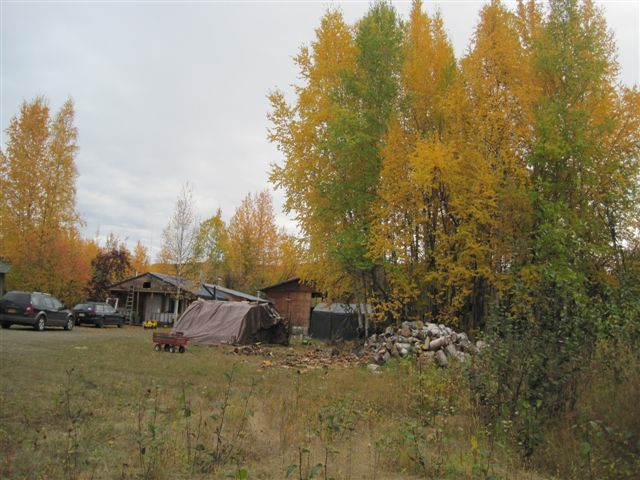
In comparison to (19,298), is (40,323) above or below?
below

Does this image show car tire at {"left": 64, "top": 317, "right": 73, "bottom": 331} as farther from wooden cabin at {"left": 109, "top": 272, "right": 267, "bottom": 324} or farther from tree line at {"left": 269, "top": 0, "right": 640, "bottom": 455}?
tree line at {"left": 269, "top": 0, "right": 640, "bottom": 455}

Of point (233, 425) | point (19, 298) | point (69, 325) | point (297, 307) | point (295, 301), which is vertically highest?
point (295, 301)

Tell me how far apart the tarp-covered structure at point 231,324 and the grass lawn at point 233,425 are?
793cm

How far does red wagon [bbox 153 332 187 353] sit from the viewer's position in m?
15.3

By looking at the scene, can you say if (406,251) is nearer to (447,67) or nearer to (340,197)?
(340,197)

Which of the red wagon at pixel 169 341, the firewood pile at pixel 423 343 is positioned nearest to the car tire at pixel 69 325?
the red wagon at pixel 169 341

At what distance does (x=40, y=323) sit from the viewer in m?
20.9

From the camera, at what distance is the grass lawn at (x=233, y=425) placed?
436 centimetres

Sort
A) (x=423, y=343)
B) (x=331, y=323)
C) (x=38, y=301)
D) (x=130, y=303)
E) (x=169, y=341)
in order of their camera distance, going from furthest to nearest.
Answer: (x=130, y=303) < (x=331, y=323) < (x=38, y=301) < (x=169, y=341) < (x=423, y=343)

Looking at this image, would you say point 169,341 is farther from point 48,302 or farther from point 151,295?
point 151,295

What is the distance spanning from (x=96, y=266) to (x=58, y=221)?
32.4ft

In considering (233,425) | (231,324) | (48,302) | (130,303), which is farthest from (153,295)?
(233,425)

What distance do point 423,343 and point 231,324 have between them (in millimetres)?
8863

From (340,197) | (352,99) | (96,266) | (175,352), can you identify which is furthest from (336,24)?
(96,266)
